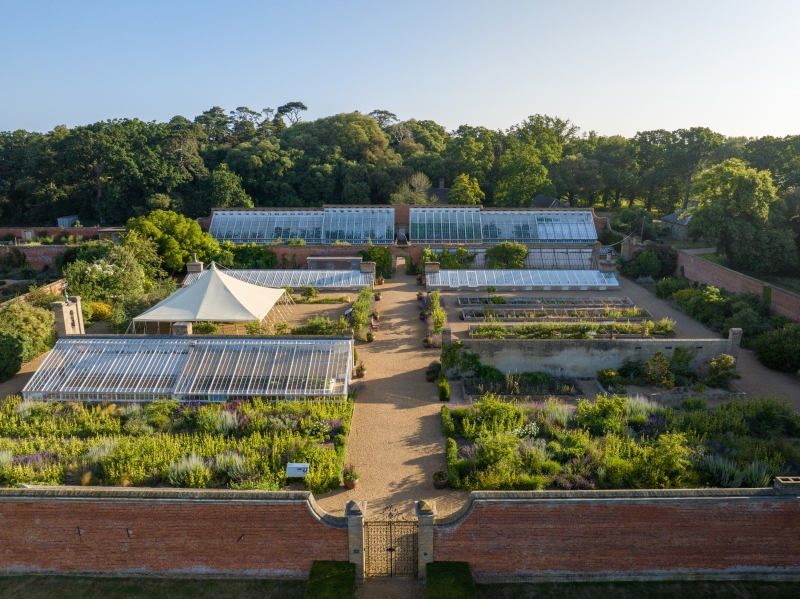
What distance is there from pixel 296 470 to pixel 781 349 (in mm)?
16784

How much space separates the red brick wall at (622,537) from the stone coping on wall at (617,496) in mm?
55

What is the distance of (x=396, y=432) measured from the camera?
14078 mm

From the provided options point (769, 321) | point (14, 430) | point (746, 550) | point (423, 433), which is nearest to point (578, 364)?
point (423, 433)

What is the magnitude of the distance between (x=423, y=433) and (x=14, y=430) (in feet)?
34.5

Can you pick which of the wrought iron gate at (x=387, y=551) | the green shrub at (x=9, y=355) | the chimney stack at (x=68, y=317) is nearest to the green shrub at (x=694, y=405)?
the wrought iron gate at (x=387, y=551)

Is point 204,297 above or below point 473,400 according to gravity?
above

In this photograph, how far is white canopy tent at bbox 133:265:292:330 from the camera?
19250 millimetres

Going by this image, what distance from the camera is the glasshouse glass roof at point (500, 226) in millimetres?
34844

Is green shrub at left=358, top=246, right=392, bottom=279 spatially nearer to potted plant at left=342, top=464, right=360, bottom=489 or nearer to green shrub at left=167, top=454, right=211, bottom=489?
potted plant at left=342, top=464, right=360, bottom=489

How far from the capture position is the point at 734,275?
82.1 ft

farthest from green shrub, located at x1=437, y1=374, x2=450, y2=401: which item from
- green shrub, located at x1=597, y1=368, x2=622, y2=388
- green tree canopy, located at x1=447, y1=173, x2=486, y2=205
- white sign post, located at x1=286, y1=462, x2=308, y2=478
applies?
green tree canopy, located at x1=447, y1=173, x2=486, y2=205

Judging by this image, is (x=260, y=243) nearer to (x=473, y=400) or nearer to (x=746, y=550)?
(x=473, y=400)

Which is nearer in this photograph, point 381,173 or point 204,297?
point 204,297

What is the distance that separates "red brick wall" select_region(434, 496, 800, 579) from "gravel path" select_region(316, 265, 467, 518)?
1886 millimetres
